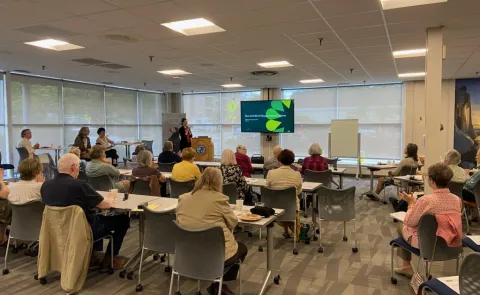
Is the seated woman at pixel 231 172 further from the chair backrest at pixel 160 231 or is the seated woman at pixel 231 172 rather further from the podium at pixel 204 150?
the podium at pixel 204 150

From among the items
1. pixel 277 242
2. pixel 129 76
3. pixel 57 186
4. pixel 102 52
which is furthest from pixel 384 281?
pixel 129 76

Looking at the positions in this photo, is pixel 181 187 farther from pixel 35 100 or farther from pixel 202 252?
pixel 35 100

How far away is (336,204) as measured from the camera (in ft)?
15.0

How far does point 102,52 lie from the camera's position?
6.52 metres

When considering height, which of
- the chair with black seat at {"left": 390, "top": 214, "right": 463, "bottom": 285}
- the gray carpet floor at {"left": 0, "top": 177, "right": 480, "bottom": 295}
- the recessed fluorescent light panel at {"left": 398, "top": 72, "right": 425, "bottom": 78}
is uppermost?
the recessed fluorescent light panel at {"left": 398, "top": 72, "right": 425, "bottom": 78}

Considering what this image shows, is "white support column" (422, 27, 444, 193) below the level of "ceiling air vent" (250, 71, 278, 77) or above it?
below

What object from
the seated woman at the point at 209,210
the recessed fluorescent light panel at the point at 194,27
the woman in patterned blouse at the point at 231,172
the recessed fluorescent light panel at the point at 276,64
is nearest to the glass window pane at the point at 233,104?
the recessed fluorescent light panel at the point at 276,64

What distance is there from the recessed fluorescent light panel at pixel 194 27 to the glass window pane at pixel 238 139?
8.43 m

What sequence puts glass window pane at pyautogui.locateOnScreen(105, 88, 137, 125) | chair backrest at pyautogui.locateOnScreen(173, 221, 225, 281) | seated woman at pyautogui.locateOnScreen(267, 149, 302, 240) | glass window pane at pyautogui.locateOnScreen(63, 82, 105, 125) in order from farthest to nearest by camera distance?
1. glass window pane at pyautogui.locateOnScreen(105, 88, 137, 125)
2. glass window pane at pyautogui.locateOnScreen(63, 82, 105, 125)
3. seated woman at pyautogui.locateOnScreen(267, 149, 302, 240)
4. chair backrest at pyautogui.locateOnScreen(173, 221, 225, 281)

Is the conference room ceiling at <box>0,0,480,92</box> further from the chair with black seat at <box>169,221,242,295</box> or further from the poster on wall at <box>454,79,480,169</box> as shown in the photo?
the chair with black seat at <box>169,221,242,295</box>

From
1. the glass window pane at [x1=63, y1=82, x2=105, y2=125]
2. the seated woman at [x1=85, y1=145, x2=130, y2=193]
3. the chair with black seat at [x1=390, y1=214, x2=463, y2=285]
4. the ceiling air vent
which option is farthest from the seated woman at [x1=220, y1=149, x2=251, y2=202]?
the glass window pane at [x1=63, y1=82, x2=105, y2=125]

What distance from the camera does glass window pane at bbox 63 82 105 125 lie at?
10977 mm

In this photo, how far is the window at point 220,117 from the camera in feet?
44.8

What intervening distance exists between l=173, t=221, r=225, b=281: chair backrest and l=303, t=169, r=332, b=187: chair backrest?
3898 millimetres
